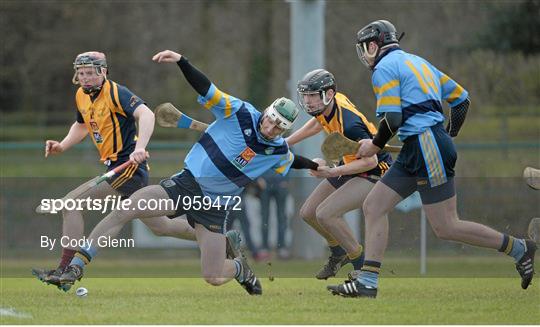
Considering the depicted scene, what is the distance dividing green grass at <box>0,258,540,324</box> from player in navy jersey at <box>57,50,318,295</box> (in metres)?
0.37

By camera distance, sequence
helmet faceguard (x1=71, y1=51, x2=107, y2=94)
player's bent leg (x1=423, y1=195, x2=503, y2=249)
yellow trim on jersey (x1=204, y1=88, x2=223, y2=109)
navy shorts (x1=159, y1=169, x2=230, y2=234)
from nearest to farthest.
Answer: yellow trim on jersey (x1=204, y1=88, x2=223, y2=109), player's bent leg (x1=423, y1=195, x2=503, y2=249), navy shorts (x1=159, y1=169, x2=230, y2=234), helmet faceguard (x1=71, y1=51, x2=107, y2=94)

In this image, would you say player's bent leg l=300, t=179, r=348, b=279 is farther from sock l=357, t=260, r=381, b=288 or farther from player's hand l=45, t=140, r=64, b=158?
player's hand l=45, t=140, r=64, b=158

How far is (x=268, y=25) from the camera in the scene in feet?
89.6

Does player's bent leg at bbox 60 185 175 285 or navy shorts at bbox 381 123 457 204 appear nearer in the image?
navy shorts at bbox 381 123 457 204

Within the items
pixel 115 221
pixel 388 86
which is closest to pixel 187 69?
pixel 115 221

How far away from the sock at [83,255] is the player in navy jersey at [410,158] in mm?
2028

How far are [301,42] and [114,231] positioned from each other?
363 inches

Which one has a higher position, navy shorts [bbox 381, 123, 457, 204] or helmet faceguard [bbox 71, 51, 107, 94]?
helmet faceguard [bbox 71, 51, 107, 94]

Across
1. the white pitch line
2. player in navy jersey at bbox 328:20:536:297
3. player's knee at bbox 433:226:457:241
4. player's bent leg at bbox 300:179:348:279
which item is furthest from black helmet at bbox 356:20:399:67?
the white pitch line

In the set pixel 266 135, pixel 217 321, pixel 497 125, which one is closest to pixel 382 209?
pixel 266 135

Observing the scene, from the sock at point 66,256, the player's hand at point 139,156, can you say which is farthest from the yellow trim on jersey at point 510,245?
the sock at point 66,256

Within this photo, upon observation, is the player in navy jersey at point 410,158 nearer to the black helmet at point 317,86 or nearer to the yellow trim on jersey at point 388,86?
the yellow trim on jersey at point 388,86

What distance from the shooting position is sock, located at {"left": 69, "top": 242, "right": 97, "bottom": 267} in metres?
9.68

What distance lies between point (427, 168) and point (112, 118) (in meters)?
2.80
